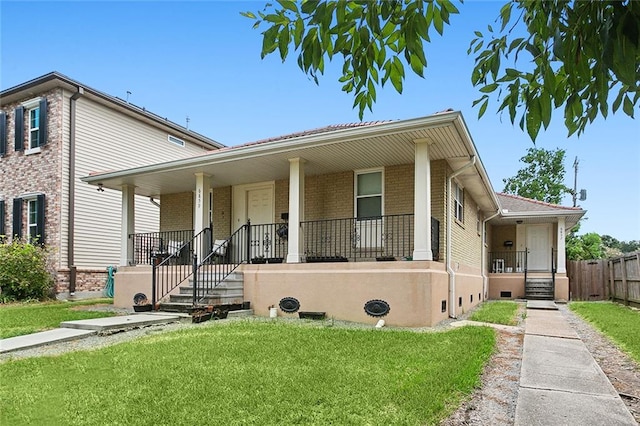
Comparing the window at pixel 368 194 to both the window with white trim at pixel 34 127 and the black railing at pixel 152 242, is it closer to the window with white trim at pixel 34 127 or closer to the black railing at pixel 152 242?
the black railing at pixel 152 242

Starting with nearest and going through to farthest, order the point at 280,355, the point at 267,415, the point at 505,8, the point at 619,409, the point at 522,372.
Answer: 1. the point at 505,8
2. the point at 267,415
3. the point at 619,409
4. the point at 522,372
5. the point at 280,355

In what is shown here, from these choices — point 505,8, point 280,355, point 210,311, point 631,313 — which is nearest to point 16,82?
point 210,311

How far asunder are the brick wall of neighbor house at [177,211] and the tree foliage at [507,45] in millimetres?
11733

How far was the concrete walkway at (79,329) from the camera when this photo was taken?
5992 millimetres

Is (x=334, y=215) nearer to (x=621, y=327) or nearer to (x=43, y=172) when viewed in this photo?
(x=621, y=327)

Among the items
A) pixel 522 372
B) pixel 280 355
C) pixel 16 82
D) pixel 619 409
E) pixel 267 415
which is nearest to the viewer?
pixel 267 415

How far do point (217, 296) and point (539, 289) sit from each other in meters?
12.5

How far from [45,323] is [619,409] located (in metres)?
8.42

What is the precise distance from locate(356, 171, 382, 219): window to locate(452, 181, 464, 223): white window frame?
5.94ft

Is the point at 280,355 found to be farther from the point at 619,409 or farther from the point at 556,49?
the point at 556,49

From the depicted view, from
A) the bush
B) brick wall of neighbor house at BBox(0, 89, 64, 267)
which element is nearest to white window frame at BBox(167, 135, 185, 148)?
brick wall of neighbor house at BBox(0, 89, 64, 267)

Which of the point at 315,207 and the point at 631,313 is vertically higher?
the point at 315,207

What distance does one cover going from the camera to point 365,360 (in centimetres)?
483

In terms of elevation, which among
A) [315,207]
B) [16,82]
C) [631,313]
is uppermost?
[16,82]
